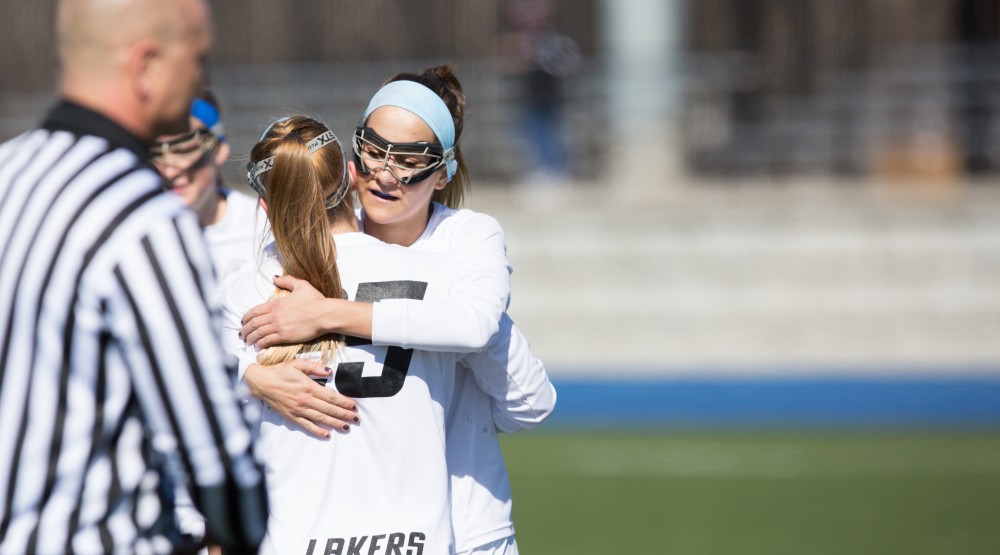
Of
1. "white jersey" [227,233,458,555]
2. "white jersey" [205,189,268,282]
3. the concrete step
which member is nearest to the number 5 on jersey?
"white jersey" [227,233,458,555]

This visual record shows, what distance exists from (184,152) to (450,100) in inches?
37.7

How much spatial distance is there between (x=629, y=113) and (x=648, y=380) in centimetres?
319

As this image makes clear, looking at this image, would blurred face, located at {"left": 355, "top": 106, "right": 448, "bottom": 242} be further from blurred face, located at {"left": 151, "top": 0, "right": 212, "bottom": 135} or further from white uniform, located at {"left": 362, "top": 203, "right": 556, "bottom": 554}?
blurred face, located at {"left": 151, "top": 0, "right": 212, "bottom": 135}

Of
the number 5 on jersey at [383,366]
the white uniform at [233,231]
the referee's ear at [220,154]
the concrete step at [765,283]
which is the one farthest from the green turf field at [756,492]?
the number 5 on jersey at [383,366]

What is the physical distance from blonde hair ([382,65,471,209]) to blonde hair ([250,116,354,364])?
43 centimetres

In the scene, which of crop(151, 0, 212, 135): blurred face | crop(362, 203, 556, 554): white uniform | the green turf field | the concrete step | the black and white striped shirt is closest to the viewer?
the black and white striped shirt

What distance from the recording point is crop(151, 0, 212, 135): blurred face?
1844 mm

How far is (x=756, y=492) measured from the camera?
281 inches

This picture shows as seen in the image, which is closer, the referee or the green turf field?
the referee

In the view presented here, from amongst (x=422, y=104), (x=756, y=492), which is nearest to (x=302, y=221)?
(x=422, y=104)

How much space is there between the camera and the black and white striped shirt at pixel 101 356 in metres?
1.74

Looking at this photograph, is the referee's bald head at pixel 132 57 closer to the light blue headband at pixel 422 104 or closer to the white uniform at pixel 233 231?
the light blue headband at pixel 422 104

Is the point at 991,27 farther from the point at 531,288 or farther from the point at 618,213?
the point at 531,288

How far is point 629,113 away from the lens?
11.7 m
